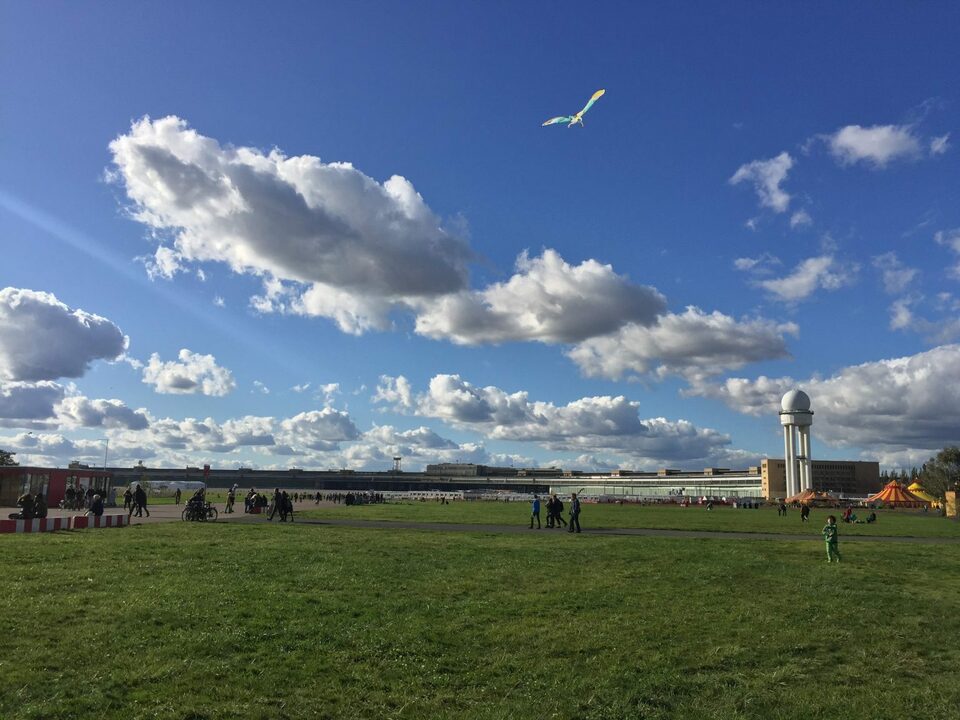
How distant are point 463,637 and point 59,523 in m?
28.6

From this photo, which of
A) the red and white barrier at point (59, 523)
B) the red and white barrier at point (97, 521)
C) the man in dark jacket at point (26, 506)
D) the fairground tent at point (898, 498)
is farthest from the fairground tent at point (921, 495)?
the man in dark jacket at point (26, 506)

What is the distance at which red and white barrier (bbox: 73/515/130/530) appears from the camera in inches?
1396

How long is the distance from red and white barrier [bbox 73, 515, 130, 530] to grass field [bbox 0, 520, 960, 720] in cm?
1144

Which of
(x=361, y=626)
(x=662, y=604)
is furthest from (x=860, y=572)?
(x=361, y=626)

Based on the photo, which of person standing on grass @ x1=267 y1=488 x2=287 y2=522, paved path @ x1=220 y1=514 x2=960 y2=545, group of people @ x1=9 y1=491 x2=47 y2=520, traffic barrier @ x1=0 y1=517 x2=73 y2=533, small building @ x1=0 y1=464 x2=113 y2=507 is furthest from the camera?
small building @ x1=0 y1=464 x2=113 y2=507

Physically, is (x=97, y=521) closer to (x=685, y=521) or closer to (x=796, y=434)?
(x=685, y=521)

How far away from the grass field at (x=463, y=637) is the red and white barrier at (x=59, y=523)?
8.26m

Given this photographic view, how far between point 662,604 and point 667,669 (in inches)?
205

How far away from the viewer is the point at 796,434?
6245 inches

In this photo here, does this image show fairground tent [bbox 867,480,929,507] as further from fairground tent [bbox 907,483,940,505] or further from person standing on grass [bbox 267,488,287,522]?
person standing on grass [bbox 267,488,287,522]

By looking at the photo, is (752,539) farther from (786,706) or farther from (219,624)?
(219,624)

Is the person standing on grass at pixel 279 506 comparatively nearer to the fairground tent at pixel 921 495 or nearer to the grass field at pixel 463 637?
the grass field at pixel 463 637

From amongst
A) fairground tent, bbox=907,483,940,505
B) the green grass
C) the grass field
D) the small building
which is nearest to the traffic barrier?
the grass field

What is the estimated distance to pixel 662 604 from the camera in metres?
17.7
